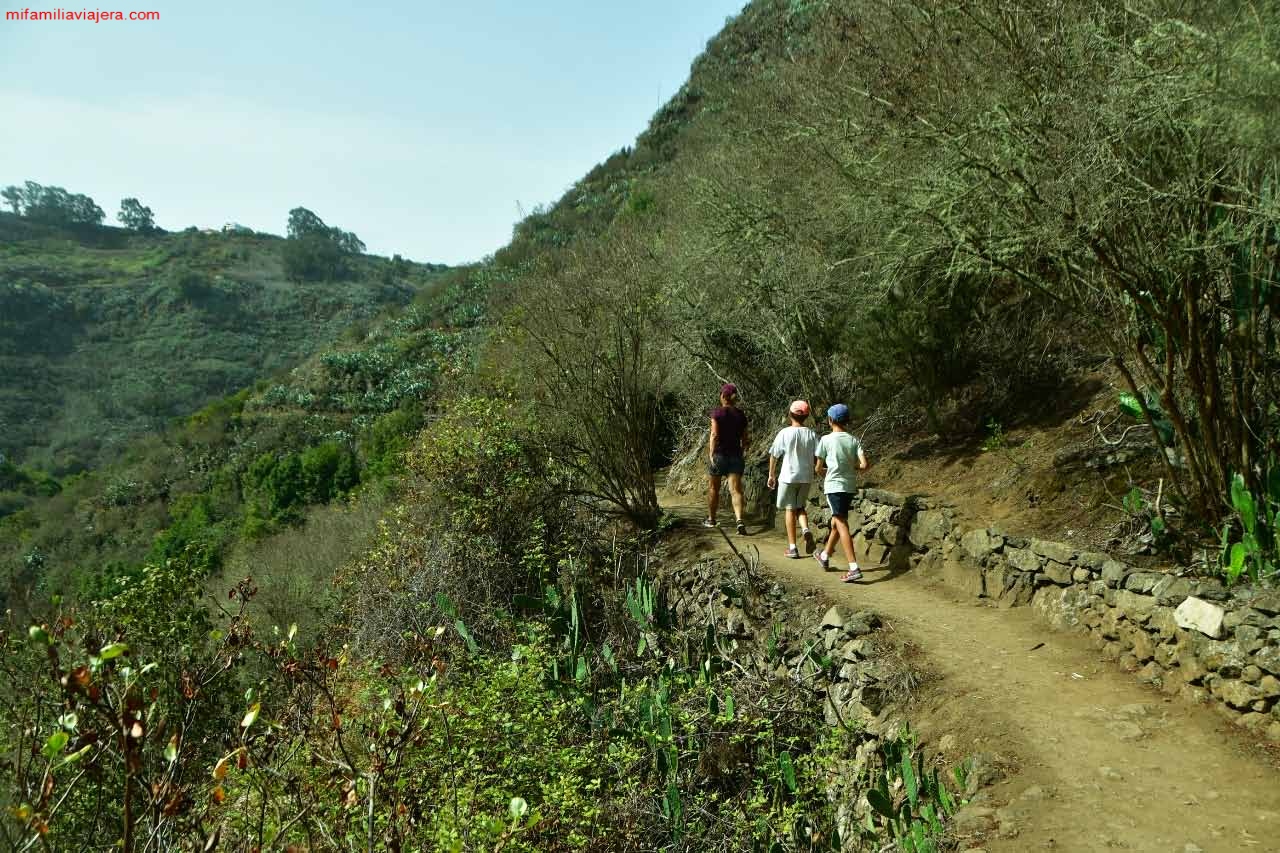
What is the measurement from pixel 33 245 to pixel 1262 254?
124 metres

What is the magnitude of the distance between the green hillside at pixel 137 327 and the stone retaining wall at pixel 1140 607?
6269 cm

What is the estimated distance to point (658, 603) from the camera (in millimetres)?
7949

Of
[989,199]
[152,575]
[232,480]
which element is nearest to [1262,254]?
[989,199]

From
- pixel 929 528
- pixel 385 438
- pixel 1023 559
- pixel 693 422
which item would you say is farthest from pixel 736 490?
pixel 385 438

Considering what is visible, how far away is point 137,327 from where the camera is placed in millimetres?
78812

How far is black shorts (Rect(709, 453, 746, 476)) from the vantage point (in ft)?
28.8

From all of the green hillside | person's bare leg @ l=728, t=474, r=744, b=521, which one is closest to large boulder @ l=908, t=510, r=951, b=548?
person's bare leg @ l=728, t=474, r=744, b=521

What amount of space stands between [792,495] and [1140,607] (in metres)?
3.27

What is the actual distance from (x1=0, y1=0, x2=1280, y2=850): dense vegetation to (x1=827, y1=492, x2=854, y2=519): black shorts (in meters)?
1.66

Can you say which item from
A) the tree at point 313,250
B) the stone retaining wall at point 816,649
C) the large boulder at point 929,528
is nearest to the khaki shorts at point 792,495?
the stone retaining wall at point 816,649

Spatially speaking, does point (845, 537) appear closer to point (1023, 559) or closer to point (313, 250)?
point (1023, 559)

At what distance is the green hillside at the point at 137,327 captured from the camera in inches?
2470

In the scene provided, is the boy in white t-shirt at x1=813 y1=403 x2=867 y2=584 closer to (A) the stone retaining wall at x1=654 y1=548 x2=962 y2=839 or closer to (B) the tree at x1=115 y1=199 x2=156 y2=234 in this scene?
(A) the stone retaining wall at x1=654 y1=548 x2=962 y2=839

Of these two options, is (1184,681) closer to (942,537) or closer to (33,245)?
(942,537)
